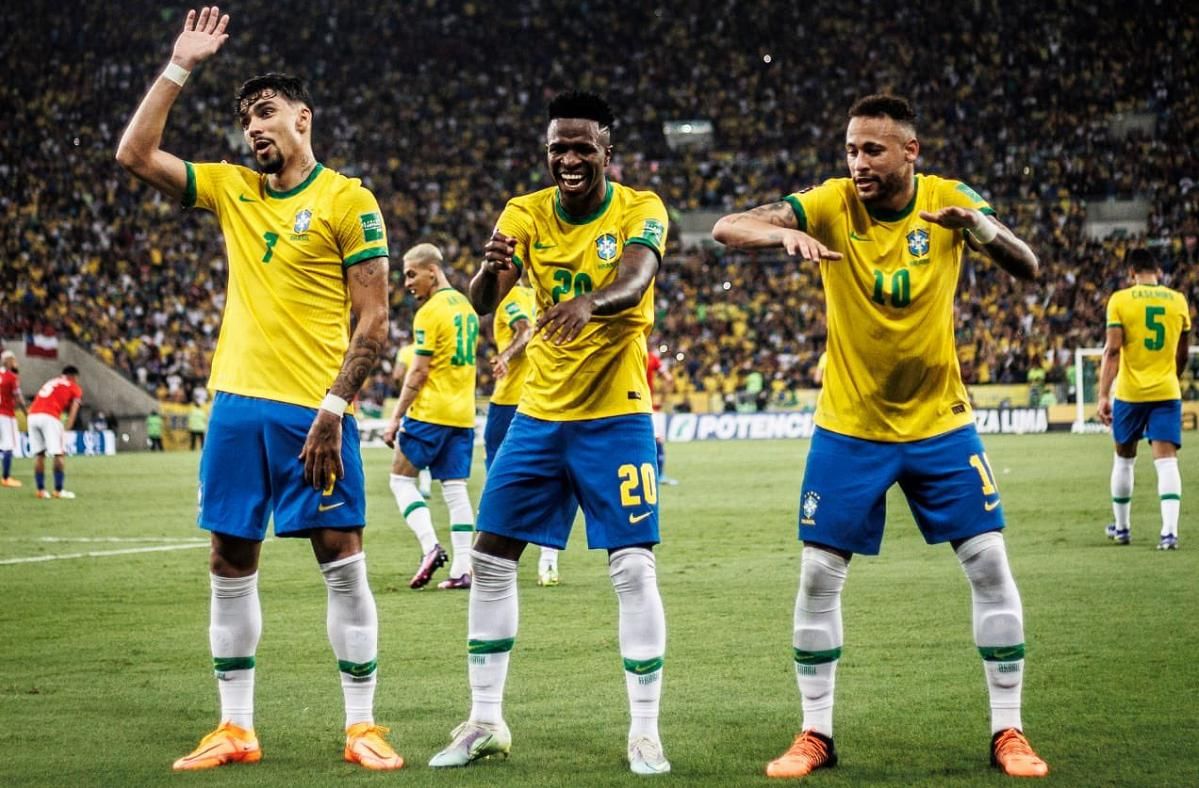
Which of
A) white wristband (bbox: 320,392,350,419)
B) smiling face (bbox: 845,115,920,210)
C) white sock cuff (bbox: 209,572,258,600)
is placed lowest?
white sock cuff (bbox: 209,572,258,600)

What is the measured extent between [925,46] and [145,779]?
51.5 meters

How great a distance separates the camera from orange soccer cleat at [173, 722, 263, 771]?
5543 millimetres

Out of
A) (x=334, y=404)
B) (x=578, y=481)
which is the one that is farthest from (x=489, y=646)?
(x=334, y=404)

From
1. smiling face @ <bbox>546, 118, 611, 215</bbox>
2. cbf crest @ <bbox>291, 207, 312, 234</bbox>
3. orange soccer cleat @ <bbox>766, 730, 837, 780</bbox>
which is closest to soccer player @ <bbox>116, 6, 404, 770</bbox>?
cbf crest @ <bbox>291, 207, 312, 234</bbox>

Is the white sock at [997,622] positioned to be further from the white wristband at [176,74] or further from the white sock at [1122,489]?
the white sock at [1122,489]

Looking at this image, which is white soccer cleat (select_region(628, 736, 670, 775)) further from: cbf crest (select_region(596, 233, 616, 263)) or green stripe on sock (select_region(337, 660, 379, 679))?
cbf crest (select_region(596, 233, 616, 263))

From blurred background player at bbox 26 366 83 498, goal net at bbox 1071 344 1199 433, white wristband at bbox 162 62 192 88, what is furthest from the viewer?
goal net at bbox 1071 344 1199 433

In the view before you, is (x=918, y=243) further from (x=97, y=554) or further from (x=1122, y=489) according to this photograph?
(x=97, y=554)

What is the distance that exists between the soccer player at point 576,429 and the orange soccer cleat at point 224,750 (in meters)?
0.73

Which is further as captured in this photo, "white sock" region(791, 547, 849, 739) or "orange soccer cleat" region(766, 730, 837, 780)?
"white sock" region(791, 547, 849, 739)

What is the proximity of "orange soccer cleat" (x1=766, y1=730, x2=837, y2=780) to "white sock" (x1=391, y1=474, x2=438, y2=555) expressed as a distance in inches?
245

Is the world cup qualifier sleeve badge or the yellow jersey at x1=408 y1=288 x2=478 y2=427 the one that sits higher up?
the yellow jersey at x1=408 y1=288 x2=478 y2=427

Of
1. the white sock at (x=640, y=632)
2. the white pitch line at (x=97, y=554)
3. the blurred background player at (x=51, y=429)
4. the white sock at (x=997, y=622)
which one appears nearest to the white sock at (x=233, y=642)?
the white sock at (x=640, y=632)

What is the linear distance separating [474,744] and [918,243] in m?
2.50
